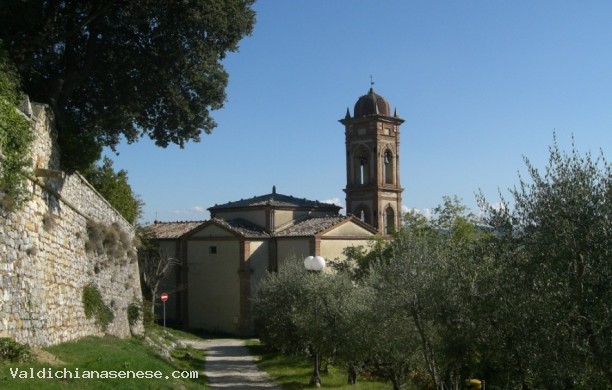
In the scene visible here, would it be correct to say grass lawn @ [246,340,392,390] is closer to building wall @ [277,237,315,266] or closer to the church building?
building wall @ [277,237,315,266]

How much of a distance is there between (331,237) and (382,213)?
324 inches

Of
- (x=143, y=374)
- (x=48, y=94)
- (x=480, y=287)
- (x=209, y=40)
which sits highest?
(x=209, y=40)

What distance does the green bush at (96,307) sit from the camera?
17453mm

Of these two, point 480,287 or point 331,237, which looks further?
point 331,237

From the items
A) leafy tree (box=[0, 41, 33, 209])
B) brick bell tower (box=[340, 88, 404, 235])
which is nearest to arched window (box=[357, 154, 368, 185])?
brick bell tower (box=[340, 88, 404, 235])

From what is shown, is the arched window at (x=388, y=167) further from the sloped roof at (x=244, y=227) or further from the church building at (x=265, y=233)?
the sloped roof at (x=244, y=227)

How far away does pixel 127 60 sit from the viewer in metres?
19.8

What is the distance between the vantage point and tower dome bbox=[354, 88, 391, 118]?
46969mm

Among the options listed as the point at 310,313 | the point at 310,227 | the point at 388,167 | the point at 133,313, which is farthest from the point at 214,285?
the point at 310,313

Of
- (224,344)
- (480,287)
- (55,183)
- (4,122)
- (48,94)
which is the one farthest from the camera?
(224,344)

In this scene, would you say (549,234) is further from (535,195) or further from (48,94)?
(48,94)

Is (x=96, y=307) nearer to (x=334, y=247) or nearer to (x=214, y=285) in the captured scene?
(x=334, y=247)

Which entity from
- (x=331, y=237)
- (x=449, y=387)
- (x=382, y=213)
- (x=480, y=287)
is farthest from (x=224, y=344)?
(x=480, y=287)

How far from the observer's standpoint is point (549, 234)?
8859mm
